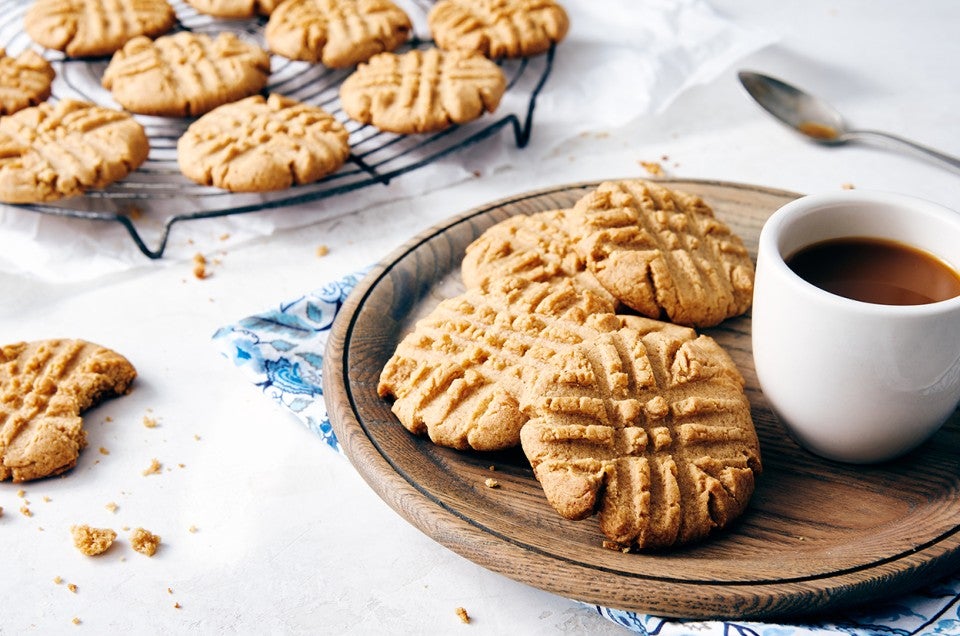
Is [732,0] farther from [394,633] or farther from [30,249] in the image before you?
[394,633]

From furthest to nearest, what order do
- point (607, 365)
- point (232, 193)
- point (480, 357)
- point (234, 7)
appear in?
point (234, 7) < point (232, 193) < point (480, 357) < point (607, 365)

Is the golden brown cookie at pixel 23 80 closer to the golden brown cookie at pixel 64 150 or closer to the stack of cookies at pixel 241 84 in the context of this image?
the stack of cookies at pixel 241 84

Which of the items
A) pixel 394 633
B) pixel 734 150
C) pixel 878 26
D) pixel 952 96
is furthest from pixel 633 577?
pixel 878 26

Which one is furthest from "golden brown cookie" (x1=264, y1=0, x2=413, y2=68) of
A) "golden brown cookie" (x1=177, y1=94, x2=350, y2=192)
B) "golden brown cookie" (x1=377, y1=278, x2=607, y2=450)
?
"golden brown cookie" (x1=377, y1=278, x2=607, y2=450)

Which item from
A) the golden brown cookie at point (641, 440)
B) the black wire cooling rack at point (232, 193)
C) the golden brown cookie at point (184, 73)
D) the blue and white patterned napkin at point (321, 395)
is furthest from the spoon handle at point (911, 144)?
the golden brown cookie at point (184, 73)

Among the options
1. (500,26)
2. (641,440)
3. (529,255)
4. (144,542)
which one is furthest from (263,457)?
(500,26)

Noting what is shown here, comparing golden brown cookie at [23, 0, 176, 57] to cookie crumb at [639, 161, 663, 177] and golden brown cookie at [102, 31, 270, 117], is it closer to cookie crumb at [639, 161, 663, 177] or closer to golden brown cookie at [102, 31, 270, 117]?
golden brown cookie at [102, 31, 270, 117]

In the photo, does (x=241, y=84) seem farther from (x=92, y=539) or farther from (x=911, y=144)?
(x=911, y=144)
